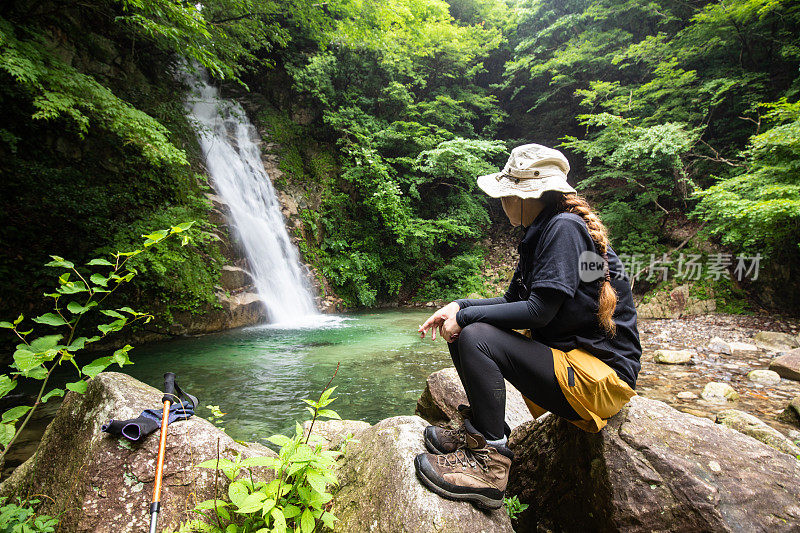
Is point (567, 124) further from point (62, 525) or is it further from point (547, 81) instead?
point (62, 525)

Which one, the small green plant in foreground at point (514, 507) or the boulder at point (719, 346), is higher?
the small green plant in foreground at point (514, 507)

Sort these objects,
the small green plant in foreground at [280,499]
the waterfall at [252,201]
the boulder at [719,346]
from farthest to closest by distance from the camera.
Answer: the waterfall at [252,201], the boulder at [719,346], the small green plant in foreground at [280,499]

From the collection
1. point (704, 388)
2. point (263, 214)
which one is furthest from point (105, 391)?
point (263, 214)

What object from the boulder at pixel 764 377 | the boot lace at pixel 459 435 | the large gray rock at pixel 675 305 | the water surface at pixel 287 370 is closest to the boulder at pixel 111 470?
the boot lace at pixel 459 435

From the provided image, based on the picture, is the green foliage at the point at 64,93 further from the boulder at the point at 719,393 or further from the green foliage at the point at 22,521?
the boulder at the point at 719,393

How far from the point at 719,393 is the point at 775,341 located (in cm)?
384

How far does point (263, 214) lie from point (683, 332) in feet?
36.6

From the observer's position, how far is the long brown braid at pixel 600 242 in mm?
1524

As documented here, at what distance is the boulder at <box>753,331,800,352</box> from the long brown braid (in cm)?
753

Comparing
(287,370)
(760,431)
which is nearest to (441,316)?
(760,431)

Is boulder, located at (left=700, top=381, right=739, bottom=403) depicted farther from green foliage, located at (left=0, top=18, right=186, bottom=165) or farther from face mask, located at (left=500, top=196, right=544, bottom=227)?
green foliage, located at (left=0, top=18, right=186, bottom=165)

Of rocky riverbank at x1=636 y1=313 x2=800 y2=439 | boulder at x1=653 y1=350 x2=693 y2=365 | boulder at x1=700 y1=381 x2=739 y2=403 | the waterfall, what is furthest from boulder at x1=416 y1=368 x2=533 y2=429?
the waterfall

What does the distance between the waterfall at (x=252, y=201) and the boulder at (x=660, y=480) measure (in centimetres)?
754

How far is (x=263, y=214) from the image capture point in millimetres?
9539
